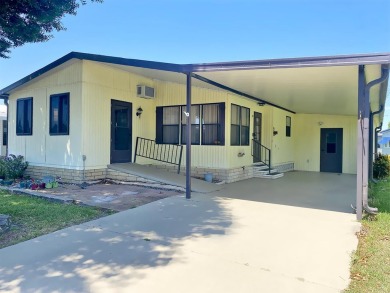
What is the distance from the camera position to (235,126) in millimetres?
10344

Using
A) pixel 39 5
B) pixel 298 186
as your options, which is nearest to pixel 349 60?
pixel 298 186

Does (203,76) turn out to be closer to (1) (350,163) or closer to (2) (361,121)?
(2) (361,121)

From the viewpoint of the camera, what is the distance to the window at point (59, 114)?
943 cm

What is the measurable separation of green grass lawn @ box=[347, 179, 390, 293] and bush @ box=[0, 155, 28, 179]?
10215 millimetres

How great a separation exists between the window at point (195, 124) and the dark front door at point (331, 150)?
7.20 meters

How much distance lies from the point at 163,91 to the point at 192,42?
8910 mm

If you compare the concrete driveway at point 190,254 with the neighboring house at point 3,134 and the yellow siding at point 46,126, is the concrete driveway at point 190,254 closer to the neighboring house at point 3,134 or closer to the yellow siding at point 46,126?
the yellow siding at point 46,126

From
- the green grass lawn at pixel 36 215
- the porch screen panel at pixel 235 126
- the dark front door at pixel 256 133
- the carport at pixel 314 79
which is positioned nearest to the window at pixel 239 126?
the porch screen panel at pixel 235 126

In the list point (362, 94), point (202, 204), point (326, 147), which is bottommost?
point (202, 204)

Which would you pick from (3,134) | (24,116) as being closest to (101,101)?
(24,116)

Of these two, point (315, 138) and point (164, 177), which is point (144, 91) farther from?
point (315, 138)

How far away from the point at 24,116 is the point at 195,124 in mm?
6331

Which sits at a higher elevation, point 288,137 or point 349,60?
point 349,60

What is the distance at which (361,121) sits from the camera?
206 inches
